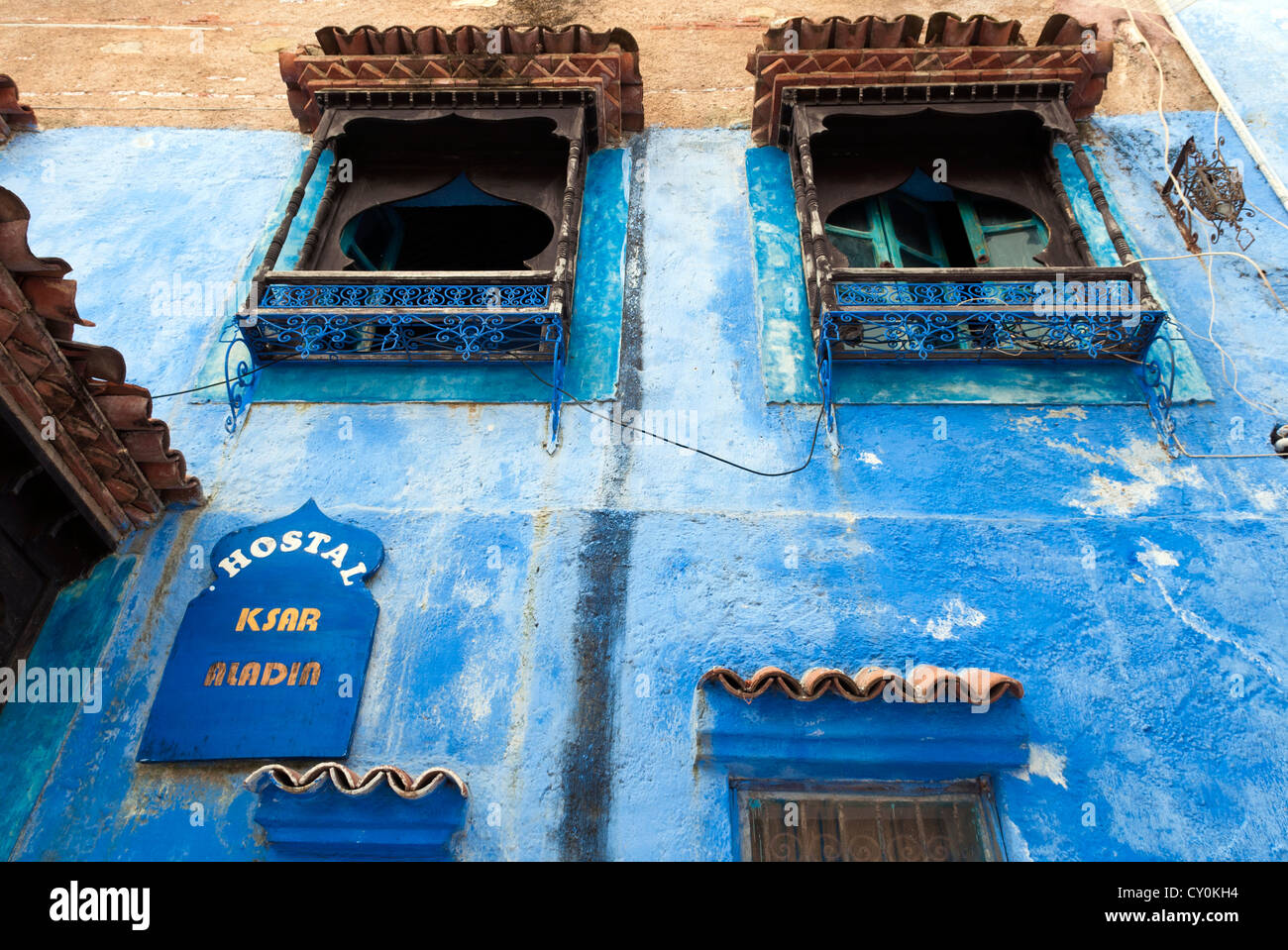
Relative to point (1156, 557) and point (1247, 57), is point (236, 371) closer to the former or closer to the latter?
point (1156, 557)

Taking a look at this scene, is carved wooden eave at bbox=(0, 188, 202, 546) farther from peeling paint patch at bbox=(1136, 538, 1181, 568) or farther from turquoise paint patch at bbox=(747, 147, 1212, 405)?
peeling paint patch at bbox=(1136, 538, 1181, 568)

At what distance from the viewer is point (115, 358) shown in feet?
15.1

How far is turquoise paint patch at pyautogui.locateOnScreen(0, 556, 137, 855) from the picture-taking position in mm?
4168

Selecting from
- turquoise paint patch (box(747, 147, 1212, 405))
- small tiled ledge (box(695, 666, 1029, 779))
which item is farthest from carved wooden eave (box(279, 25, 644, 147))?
small tiled ledge (box(695, 666, 1029, 779))

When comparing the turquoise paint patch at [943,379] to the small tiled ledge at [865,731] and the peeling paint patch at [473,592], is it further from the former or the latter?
the peeling paint patch at [473,592]

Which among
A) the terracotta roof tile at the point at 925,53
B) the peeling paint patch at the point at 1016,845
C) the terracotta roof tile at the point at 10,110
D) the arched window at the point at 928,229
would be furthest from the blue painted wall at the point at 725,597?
the terracotta roof tile at the point at 10,110

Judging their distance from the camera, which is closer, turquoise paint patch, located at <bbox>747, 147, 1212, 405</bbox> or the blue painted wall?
the blue painted wall

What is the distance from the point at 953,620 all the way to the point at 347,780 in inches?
128

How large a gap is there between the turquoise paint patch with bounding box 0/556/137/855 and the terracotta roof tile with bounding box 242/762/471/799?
133 cm

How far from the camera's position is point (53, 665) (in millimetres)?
4535

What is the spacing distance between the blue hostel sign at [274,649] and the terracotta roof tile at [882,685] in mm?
2036
